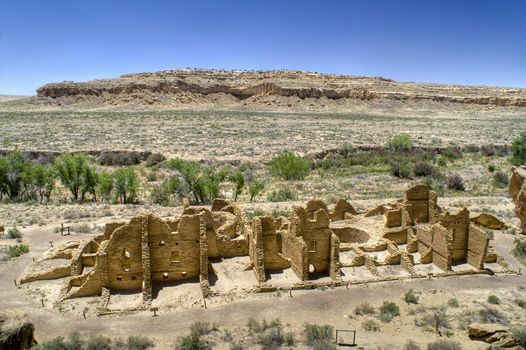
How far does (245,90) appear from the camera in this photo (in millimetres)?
131875

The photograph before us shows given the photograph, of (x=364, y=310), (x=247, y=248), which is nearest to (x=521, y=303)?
(x=364, y=310)

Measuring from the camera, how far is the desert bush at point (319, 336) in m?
14.9

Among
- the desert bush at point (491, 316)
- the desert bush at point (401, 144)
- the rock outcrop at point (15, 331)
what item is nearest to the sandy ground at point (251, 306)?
the desert bush at point (491, 316)

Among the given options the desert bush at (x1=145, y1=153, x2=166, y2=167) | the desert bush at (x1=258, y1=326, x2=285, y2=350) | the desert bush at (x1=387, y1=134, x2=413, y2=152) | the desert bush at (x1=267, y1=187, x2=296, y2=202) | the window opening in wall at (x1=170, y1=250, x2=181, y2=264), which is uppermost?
the desert bush at (x1=387, y1=134, x2=413, y2=152)

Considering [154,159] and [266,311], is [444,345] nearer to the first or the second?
[266,311]

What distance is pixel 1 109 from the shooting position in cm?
11675

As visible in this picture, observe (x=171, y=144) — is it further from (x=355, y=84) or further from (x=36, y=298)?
(x=355, y=84)

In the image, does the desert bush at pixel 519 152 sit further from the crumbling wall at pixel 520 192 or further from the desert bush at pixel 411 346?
the desert bush at pixel 411 346

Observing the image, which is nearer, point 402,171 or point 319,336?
point 319,336

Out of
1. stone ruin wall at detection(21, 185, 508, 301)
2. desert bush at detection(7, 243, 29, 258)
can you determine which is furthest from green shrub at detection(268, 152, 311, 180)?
desert bush at detection(7, 243, 29, 258)

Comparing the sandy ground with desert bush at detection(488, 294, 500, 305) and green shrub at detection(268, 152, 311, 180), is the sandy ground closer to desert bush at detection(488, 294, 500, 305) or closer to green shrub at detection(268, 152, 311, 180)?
desert bush at detection(488, 294, 500, 305)

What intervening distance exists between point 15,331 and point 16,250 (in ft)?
38.1

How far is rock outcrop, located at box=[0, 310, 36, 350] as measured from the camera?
12586 mm

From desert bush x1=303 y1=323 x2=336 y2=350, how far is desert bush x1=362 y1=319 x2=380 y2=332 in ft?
4.39
